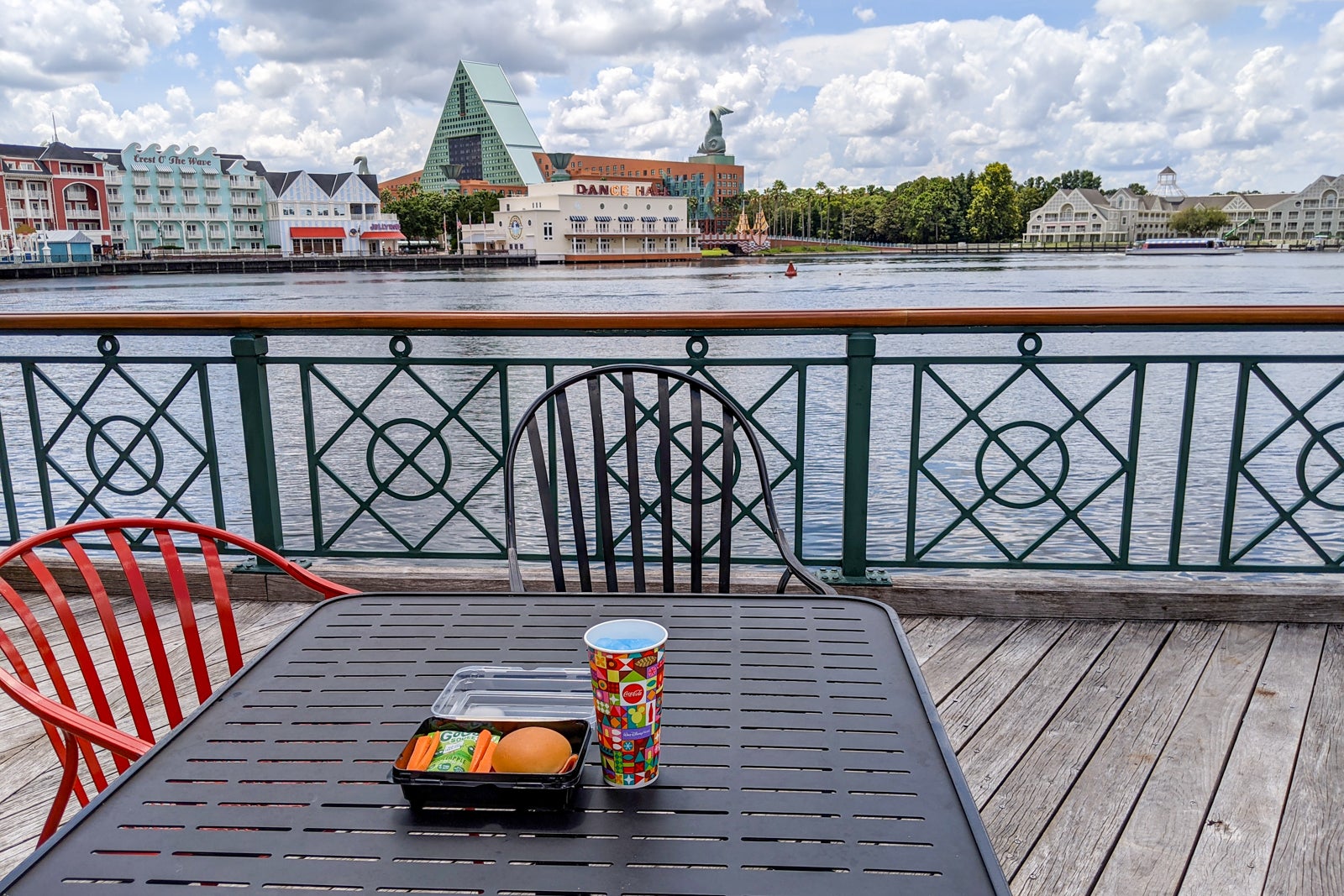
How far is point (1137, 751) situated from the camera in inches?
71.6

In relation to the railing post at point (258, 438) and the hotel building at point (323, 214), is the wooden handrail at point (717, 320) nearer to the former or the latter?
the railing post at point (258, 438)

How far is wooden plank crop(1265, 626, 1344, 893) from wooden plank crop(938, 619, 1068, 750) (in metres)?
0.56

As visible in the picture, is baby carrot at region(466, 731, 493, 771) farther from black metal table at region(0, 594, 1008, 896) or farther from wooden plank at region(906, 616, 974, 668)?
wooden plank at region(906, 616, 974, 668)

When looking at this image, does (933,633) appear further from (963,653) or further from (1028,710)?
(1028,710)

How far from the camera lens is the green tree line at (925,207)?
9206cm

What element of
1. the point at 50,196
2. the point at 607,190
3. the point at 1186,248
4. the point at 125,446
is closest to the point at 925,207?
the point at 1186,248

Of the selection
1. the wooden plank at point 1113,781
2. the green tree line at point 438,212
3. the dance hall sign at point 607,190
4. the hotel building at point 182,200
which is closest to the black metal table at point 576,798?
the wooden plank at point 1113,781

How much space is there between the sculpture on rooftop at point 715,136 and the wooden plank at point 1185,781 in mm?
122134

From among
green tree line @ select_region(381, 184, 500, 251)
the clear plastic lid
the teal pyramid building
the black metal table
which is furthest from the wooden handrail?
the teal pyramid building

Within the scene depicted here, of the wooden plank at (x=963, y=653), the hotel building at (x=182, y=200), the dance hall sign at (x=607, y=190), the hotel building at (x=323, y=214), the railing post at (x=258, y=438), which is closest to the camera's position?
the wooden plank at (x=963, y=653)

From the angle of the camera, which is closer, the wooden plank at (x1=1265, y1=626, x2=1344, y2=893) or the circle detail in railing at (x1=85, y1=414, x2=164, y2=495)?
the wooden plank at (x1=1265, y1=626, x2=1344, y2=893)

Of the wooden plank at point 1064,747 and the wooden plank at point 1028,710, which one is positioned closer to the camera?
the wooden plank at point 1064,747

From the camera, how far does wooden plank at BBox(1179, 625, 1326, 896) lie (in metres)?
1.46

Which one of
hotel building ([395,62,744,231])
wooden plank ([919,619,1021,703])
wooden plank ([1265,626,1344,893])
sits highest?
hotel building ([395,62,744,231])
